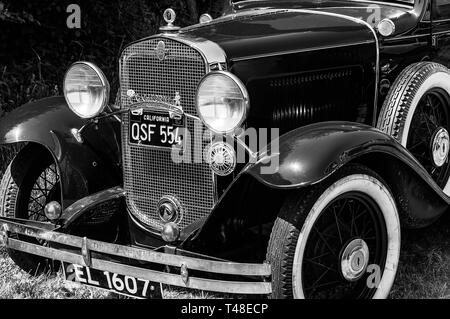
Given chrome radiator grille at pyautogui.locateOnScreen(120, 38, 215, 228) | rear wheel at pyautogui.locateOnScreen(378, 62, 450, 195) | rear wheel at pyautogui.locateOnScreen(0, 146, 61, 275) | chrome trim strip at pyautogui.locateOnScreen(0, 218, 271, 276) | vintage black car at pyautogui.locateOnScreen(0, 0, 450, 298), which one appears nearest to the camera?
chrome trim strip at pyautogui.locateOnScreen(0, 218, 271, 276)

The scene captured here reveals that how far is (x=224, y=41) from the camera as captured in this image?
314 centimetres

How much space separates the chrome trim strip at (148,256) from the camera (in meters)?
2.69

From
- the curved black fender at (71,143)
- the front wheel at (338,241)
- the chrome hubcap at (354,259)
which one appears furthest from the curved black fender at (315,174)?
the curved black fender at (71,143)

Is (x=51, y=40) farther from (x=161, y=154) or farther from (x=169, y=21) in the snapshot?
(x=161, y=154)

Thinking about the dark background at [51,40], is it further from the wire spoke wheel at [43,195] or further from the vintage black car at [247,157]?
the vintage black car at [247,157]

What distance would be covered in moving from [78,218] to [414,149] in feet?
6.05

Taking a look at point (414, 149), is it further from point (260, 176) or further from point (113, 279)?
point (113, 279)

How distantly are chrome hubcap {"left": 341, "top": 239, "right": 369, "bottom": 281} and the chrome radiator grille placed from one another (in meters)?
0.66

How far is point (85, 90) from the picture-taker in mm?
3383

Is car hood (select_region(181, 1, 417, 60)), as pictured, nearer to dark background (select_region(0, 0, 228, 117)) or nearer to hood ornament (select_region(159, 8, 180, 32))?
hood ornament (select_region(159, 8, 180, 32))

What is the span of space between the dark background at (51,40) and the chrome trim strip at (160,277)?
Answer: 113 inches

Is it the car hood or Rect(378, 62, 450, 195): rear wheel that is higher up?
the car hood

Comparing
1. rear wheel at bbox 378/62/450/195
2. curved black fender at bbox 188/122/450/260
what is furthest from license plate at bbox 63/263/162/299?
rear wheel at bbox 378/62/450/195

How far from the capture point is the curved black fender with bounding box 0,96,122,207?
3.48 meters
